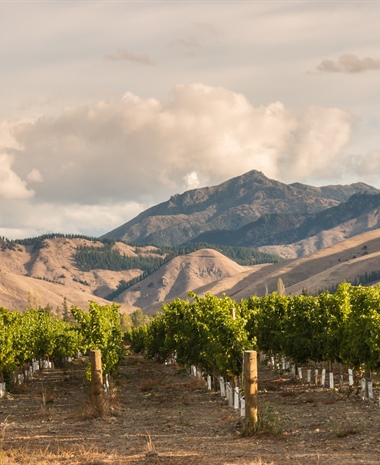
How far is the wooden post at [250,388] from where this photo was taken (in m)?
25.7

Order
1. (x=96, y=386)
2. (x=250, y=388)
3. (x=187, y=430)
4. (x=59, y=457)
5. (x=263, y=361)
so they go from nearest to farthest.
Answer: (x=59, y=457) → (x=250, y=388) → (x=187, y=430) → (x=96, y=386) → (x=263, y=361)

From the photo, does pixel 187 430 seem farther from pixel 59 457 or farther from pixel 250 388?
pixel 59 457

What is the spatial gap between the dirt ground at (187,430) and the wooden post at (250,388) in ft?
2.96

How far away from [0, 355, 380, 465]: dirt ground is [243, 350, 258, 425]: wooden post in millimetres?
903

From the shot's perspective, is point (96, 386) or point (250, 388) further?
point (96, 386)

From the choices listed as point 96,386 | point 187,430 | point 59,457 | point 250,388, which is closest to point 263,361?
point 96,386

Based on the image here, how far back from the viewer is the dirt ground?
21484 millimetres

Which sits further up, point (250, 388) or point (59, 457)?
point (250, 388)

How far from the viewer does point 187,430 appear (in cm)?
2817

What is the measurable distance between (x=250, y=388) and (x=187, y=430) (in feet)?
13.5

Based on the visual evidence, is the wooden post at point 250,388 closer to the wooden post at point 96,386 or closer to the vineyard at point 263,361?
the vineyard at point 263,361

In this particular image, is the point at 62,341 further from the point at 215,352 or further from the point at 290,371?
the point at 215,352

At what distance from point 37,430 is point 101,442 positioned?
4.78m

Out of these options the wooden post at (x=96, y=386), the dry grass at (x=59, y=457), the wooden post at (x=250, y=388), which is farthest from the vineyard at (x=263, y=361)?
the wooden post at (x=96, y=386)
